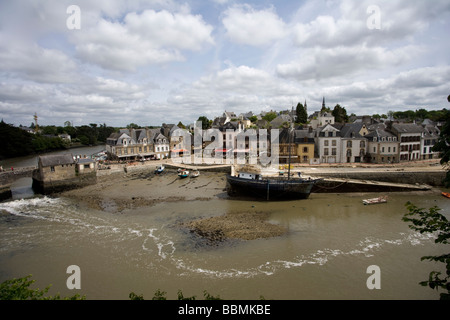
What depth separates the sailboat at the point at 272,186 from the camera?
29922 millimetres

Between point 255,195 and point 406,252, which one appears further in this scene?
point 255,195

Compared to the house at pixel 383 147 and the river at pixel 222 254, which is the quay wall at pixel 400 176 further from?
the river at pixel 222 254

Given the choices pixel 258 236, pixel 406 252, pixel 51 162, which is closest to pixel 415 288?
pixel 406 252

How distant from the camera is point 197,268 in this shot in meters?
16.4

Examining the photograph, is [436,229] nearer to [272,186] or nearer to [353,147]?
[272,186]

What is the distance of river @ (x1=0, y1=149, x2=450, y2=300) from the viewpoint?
14500 mm

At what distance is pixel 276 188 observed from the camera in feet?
98.6

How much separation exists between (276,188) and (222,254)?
1403cm

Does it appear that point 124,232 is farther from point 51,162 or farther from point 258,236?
point 51,162

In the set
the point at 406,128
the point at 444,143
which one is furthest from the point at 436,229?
the point at 406,128

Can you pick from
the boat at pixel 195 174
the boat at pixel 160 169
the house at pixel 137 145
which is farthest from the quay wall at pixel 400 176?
the house at pixel 137 145

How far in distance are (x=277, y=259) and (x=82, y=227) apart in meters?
18.1

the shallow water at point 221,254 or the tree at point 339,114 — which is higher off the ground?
the tree at point 339,114

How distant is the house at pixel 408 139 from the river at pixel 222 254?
20215 mm
